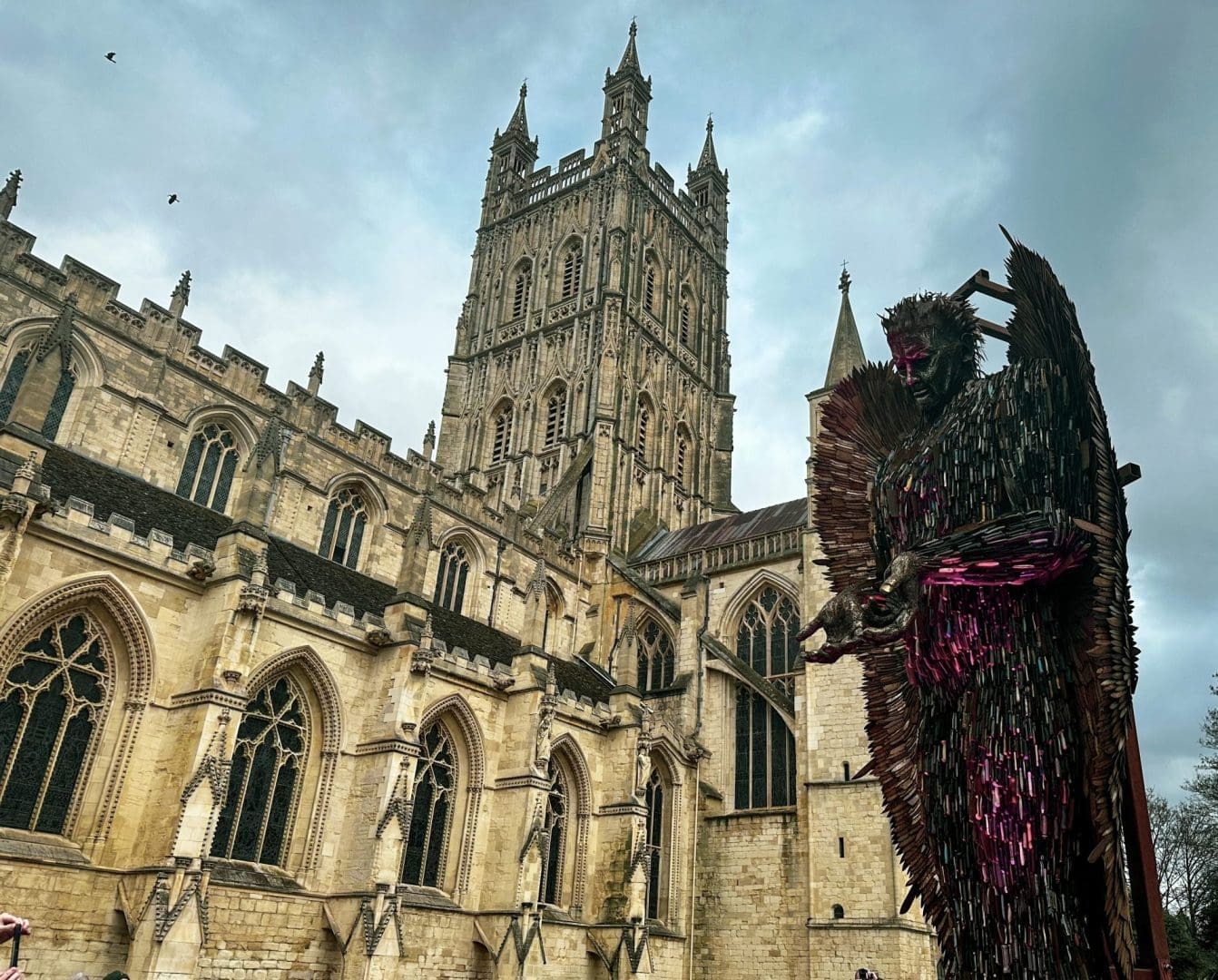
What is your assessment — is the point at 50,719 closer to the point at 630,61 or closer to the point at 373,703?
the point at 373,703

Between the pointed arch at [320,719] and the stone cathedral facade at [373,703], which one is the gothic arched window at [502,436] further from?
the pointed arch at [320,719]

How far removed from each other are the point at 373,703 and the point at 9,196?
1256 cm

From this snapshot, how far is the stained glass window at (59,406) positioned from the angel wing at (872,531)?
678 inches

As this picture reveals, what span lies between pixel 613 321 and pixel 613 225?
16.0 ft

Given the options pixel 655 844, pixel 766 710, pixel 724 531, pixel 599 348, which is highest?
pixel 599 348

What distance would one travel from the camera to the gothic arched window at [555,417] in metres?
34.9

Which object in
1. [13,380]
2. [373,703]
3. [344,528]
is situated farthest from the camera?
[344,528]

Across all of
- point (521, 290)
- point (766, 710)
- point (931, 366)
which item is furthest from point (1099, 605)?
point (521, 290)

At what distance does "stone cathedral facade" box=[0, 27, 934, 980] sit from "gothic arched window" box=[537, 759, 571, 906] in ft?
0.25

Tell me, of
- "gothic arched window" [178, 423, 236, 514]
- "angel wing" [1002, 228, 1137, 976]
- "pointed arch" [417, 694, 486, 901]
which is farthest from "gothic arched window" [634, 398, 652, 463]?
"angel wing" [1002, 228, 1137, 976]

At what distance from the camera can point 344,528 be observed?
23.4m

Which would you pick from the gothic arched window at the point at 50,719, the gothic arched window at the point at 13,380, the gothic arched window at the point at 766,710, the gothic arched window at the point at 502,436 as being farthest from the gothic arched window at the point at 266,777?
the gothic arched window at the point at 502,436

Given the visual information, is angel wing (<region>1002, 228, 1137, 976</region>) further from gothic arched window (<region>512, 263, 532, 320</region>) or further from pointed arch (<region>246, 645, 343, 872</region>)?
gothic arched window (<region>512, 263, 532, 320</region>)

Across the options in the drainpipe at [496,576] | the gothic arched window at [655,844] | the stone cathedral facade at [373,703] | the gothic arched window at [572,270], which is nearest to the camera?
the stone cathedral facade at [373,703]
